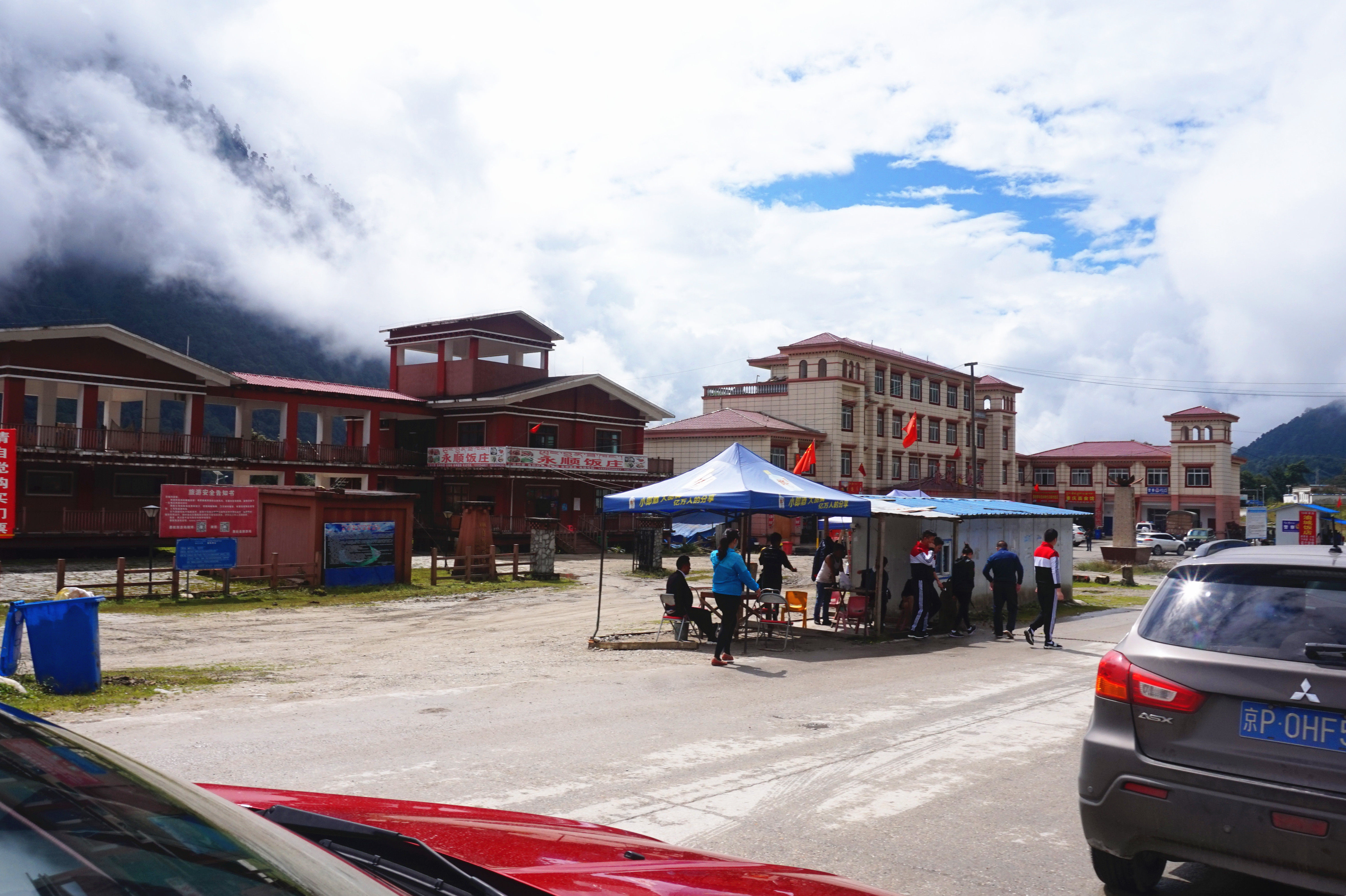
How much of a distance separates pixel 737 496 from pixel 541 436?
109 ft

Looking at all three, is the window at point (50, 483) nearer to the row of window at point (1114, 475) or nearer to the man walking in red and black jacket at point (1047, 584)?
the man walking in red and black jacket at point (1047, 584)

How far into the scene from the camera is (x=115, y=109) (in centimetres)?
12338

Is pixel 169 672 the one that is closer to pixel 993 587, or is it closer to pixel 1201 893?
pixel 1201 893

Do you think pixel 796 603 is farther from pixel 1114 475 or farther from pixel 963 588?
pixel 1114 475

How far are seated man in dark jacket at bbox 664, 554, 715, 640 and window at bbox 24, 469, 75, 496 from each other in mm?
28518

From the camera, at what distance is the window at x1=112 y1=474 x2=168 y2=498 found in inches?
1412

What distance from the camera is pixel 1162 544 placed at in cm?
6306

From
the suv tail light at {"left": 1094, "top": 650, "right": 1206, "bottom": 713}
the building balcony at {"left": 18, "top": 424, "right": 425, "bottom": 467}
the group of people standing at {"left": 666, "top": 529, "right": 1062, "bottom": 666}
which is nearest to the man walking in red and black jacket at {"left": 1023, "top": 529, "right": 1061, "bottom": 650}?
the group of people standing at {"left": 666, "top": 529, "right": 1062, "bottom": 666}

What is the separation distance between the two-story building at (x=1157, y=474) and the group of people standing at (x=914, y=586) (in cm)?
6496

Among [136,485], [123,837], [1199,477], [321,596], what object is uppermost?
[1199,477]

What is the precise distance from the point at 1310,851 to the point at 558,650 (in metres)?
11.8

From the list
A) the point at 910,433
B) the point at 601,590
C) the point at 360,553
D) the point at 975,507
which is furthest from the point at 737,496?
the point at 910,433

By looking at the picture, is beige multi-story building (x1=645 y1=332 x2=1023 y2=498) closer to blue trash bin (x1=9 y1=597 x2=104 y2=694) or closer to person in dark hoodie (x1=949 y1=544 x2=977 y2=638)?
person in dark hoodie (x1=949 y1=544 x2=977 y2=638)

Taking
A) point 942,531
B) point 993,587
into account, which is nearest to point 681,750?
point 993,587
